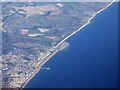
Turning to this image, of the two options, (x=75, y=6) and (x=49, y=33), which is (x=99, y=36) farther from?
(x=75, y=6)

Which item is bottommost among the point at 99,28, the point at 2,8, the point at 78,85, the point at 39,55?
the point at 78,85

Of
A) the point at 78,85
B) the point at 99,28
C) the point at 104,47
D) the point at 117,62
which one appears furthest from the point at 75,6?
the point at 78,85

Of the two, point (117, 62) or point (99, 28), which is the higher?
point (99, 28)

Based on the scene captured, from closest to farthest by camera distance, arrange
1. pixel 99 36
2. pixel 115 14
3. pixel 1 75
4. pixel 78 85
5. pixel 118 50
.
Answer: pixel 78 85 < pixel 1 75 < pixel 118 50 < pixel 99 36 < pixel 115 14

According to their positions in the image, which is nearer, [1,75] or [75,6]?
[1,75]

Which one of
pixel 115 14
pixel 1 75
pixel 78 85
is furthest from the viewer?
pixel 115 14

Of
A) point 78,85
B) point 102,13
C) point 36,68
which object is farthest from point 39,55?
point 102,13

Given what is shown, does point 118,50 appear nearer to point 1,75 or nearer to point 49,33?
point 49,33
